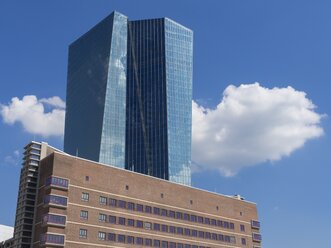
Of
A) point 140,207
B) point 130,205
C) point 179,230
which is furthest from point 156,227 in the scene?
point 130,205

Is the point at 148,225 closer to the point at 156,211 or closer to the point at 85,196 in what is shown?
the point at 156,211

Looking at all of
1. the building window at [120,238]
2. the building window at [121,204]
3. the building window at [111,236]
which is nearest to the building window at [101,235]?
the building window at [111,236]

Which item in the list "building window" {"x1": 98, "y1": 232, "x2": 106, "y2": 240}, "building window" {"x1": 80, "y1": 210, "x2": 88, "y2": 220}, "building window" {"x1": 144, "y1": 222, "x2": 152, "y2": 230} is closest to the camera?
"building window" {"x1": 80, "y1": 210, "x2": 88, "y2": 220}

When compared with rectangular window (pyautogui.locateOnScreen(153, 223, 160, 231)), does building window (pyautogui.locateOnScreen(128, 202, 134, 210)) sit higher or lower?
higher

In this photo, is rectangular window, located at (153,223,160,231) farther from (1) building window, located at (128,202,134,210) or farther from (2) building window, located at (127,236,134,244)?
(1) building window, located at (128,202,134,210)

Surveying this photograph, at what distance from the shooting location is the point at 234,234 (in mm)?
139625

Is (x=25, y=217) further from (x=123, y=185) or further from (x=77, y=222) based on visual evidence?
(x=123, y=185)

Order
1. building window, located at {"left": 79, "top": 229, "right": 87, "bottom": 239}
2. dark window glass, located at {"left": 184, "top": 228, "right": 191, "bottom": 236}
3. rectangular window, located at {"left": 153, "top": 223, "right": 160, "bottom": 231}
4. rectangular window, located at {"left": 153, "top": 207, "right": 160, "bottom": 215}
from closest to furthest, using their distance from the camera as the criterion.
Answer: building window, located at {"left": 79, "top": 229, "right": 87, "bottom": 239} < rectangular window, located at {"left": 153, "top": 223, "right": 160, "bottom": 231} < rectangular window, located at {"left": 153, "top": 207, "right": 160, "bottom": 215} < dark window glass, located at {"left": 184, "top": 228, "right": 191, "bottom": 236}

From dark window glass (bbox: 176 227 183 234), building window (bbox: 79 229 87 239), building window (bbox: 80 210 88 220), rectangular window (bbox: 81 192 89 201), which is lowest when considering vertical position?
building window (bbox: 79 229 87 239)

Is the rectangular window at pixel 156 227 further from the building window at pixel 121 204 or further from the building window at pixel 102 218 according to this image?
the building window at pixel 102 218

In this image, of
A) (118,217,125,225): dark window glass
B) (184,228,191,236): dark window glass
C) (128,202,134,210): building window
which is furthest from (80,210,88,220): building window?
(184,228,191,236): dark window glass

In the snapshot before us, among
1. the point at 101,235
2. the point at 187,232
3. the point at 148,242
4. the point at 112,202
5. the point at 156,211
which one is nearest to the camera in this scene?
the point at 101,235

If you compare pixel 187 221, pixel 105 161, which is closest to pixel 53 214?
pixel 187 221

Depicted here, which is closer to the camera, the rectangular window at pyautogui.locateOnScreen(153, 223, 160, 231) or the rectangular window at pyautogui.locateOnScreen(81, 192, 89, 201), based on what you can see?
the rectangular window at pyautogui.locateOnScreen(81, 192, 89, 201)
